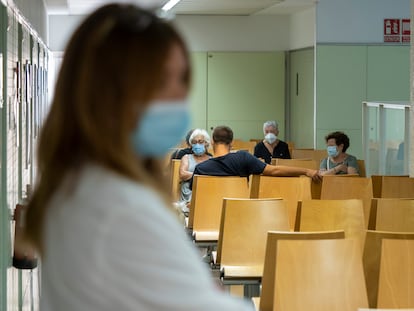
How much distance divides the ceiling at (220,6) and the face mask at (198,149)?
5396mm

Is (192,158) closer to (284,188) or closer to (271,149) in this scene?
(284,188)

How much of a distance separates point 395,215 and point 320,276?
1888 mm

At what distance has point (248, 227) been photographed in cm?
658

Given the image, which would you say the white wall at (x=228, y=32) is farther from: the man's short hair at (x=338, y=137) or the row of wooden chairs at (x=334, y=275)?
the row of wooden chairs at (x=334, y=275)

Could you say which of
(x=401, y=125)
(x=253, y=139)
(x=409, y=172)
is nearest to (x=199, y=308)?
(x=409, y=172)

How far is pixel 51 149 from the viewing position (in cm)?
145

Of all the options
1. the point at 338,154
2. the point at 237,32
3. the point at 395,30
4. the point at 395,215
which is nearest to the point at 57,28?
the point at 237,32

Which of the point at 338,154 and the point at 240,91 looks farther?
the point at 240,91

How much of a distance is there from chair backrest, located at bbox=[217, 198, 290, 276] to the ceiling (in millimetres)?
9329

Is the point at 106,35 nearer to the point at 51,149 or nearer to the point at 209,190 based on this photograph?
the point at 51,149

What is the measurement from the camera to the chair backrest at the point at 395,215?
632cm

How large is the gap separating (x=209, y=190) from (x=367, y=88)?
9.05m

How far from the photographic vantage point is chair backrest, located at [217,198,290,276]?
21.5 feet

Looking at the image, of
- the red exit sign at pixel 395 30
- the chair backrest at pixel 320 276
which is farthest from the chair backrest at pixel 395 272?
the red exit sign at pixel 395 30
